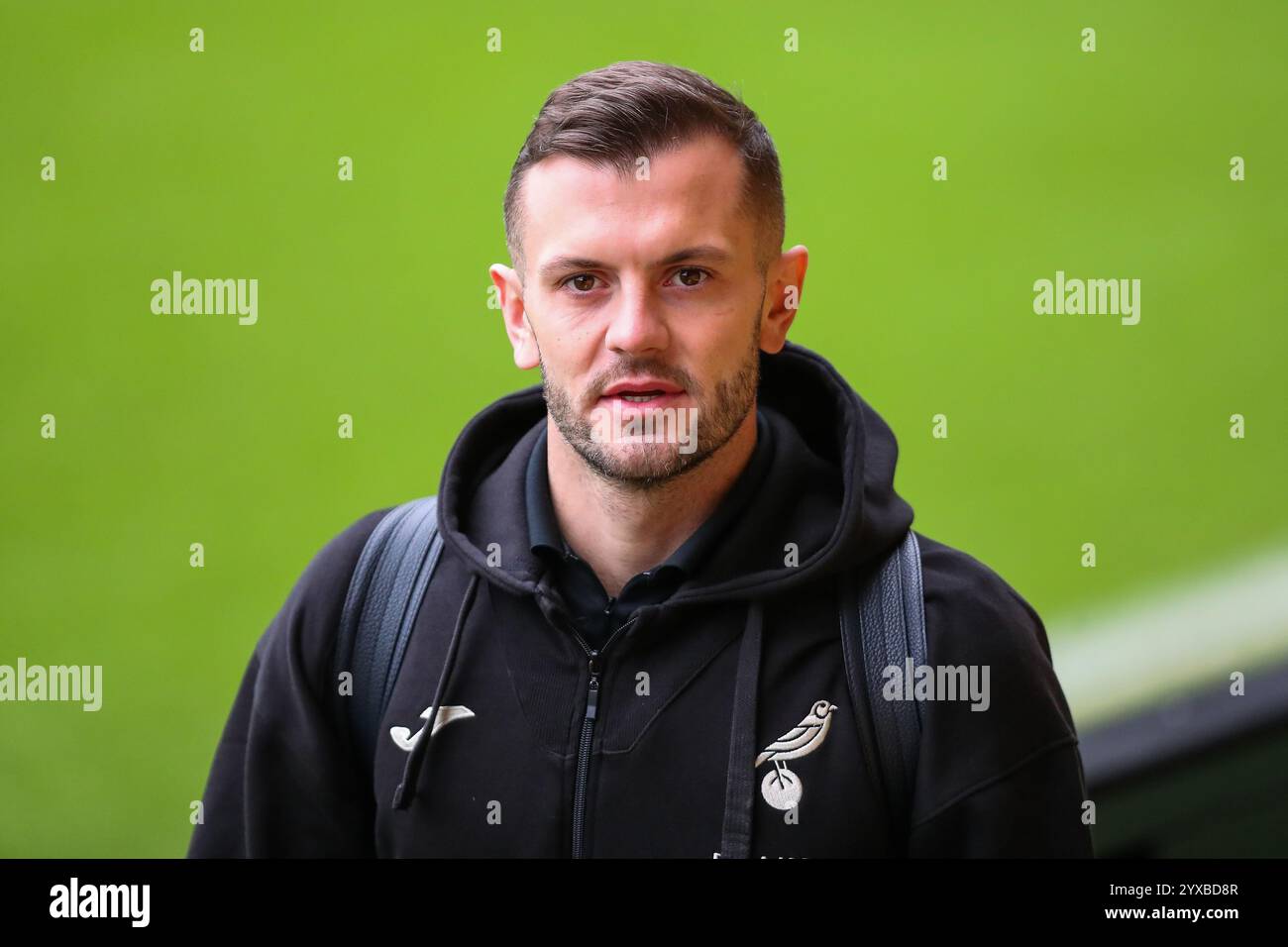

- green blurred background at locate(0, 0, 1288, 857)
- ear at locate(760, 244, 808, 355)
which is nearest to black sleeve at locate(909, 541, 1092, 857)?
ear at locate(760, 244, 808, 355)

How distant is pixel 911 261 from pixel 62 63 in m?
1.65

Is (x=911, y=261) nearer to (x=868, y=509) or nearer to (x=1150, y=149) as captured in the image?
(x=1150, y=149)

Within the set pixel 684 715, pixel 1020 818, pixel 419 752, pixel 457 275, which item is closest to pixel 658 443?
pixel 684 715

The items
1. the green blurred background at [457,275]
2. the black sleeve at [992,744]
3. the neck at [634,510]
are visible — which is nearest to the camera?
the black sleeve at [992,744]

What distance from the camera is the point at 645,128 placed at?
1435mm

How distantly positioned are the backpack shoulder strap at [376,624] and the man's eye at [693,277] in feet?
1.33

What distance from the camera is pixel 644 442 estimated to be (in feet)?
4.77

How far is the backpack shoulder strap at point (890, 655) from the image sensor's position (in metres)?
1.38

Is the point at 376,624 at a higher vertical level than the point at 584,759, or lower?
higher

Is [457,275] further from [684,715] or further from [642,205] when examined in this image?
[684,715]

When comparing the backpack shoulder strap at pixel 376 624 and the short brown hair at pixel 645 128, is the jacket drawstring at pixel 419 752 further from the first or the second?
the short brown hair at pixel 645 128

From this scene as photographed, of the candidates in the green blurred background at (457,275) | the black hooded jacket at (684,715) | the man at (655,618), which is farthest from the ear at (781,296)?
the green blurred background at (457,275)

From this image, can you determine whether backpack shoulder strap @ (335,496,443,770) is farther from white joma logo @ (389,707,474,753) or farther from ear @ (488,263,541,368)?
ear @ (488,263,541,368)

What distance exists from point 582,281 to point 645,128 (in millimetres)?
166
